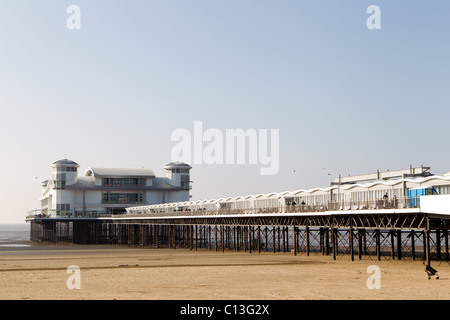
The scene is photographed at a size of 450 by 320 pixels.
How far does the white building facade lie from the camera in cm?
11206

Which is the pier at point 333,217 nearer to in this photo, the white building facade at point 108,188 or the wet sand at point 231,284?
the wet sand at point 231,284

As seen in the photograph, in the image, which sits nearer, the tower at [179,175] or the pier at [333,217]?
the pier at [333,217]

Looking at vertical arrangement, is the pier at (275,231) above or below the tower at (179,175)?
below

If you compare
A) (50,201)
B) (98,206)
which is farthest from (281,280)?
(50,201)

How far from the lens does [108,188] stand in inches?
4503

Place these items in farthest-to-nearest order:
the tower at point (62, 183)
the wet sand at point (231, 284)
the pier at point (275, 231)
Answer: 1. the tower at point (62, 183)
2. the pier at point (275, 231)
3. the wet sand at point (231, 284)

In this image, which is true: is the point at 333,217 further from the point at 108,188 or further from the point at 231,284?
the point at 108,188

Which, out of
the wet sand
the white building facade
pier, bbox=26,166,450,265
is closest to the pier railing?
pier, bbox=26,166,450,265

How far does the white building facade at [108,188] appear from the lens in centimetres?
11206

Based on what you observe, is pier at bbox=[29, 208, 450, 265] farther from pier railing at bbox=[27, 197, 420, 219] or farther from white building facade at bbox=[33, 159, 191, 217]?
white building facade at bbox=[33, 159, 191, 217]

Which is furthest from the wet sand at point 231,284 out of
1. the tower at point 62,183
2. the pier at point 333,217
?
the tower at point 62,183

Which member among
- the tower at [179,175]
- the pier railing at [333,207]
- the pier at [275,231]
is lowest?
the pier at [275,231]

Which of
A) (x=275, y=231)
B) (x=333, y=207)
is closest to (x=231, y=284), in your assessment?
(x=333, y=207)
